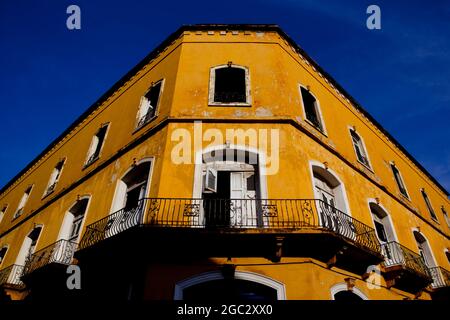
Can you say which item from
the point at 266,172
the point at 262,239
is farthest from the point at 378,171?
the point at 262,239

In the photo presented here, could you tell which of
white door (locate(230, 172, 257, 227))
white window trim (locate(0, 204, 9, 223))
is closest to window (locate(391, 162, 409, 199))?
white door (locate(230, 172, 257, 227))

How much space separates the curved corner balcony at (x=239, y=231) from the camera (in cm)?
710

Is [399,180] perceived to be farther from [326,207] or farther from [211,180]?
[211,180]

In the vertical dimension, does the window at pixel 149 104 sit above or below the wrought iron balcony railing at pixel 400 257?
above

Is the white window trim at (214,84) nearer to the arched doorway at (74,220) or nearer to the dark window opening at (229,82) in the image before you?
the dark window opening at (229,82)

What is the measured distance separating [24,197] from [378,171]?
1805cm

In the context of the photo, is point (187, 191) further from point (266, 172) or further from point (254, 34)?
point (254, 34)

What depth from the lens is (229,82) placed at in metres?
11.9

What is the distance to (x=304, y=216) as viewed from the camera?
25.7 feet

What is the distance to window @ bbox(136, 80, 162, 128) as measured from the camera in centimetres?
1160

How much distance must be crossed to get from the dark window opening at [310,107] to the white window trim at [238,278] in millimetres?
6406
